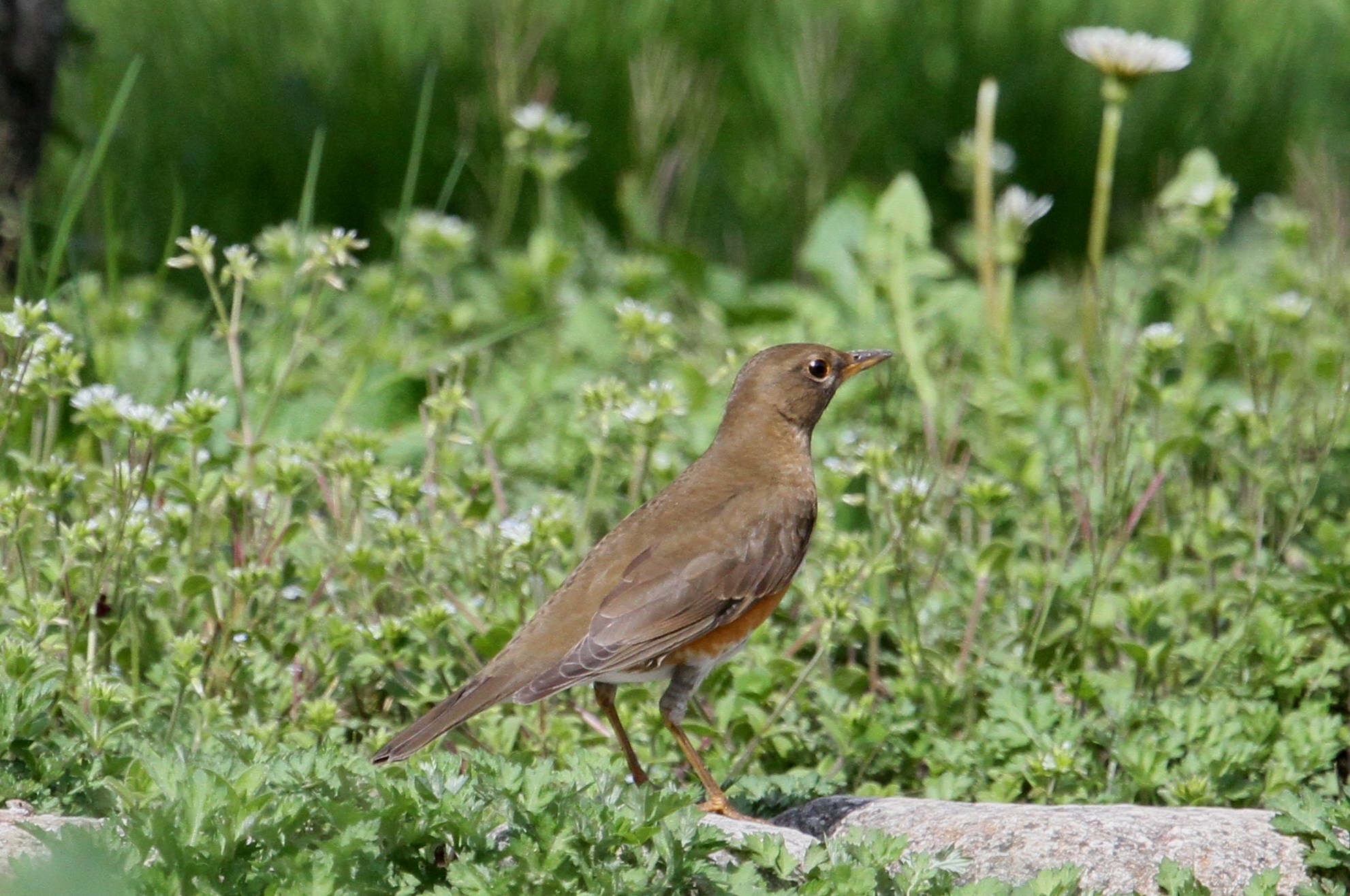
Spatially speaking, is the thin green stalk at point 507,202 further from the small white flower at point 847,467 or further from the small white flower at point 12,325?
the small white flower at point 12,325

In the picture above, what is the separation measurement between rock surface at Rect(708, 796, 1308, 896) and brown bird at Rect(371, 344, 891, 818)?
1.38 feet

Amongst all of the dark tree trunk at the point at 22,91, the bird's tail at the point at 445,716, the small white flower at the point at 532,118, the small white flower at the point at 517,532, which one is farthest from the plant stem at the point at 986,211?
the dark tree trunk at the point at 22,91

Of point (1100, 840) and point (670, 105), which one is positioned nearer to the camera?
point (1100, 840)

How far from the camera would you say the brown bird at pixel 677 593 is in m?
3.82

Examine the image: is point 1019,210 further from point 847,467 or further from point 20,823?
point 20,823

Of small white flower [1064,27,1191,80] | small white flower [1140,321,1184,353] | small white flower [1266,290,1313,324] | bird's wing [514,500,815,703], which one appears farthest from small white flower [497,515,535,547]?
small white flower [1064,27,1191,80]

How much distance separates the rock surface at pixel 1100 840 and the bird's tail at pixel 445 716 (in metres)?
0.56

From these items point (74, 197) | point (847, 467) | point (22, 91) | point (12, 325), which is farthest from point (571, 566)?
point (22, 91)

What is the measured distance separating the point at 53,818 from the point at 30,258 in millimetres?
2656

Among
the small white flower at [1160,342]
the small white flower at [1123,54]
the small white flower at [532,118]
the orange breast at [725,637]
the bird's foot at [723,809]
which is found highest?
the small white flower at [1123,54]

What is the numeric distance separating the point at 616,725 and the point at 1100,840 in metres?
1.15

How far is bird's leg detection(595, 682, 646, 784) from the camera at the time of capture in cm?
393

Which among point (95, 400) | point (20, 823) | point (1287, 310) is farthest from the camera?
point (1287, 310)

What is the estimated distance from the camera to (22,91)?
238 inches
